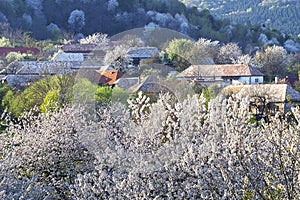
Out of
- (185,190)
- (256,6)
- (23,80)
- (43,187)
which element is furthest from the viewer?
(256,6)

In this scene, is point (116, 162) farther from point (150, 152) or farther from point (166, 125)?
point (166, 125)

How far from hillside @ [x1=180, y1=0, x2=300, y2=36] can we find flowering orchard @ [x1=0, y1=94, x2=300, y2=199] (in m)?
103

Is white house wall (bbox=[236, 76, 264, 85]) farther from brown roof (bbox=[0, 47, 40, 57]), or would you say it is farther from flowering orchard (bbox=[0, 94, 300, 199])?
flowering orchard (bbox=[0, 94, 300, 199])

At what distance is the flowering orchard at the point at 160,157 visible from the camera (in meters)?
5.63

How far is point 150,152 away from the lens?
810cm

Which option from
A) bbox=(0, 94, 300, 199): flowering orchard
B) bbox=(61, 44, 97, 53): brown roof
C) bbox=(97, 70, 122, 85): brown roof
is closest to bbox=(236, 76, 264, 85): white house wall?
bbox=(97, 70, 122, 85): brown roof

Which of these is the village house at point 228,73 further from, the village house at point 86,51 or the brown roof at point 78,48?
the brown roof at point 78,48

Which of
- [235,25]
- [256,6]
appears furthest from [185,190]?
[256,6]

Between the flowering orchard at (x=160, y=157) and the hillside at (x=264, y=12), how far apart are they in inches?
4047

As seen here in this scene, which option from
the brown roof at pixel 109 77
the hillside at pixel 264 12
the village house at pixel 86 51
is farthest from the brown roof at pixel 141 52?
the hillside at pixel 264 12

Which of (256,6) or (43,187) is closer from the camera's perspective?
(43,187)

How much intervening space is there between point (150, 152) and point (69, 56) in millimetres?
39790

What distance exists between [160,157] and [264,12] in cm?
12169

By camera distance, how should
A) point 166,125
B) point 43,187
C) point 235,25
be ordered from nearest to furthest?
point 43,187 < point 166,125 < point 235,25
